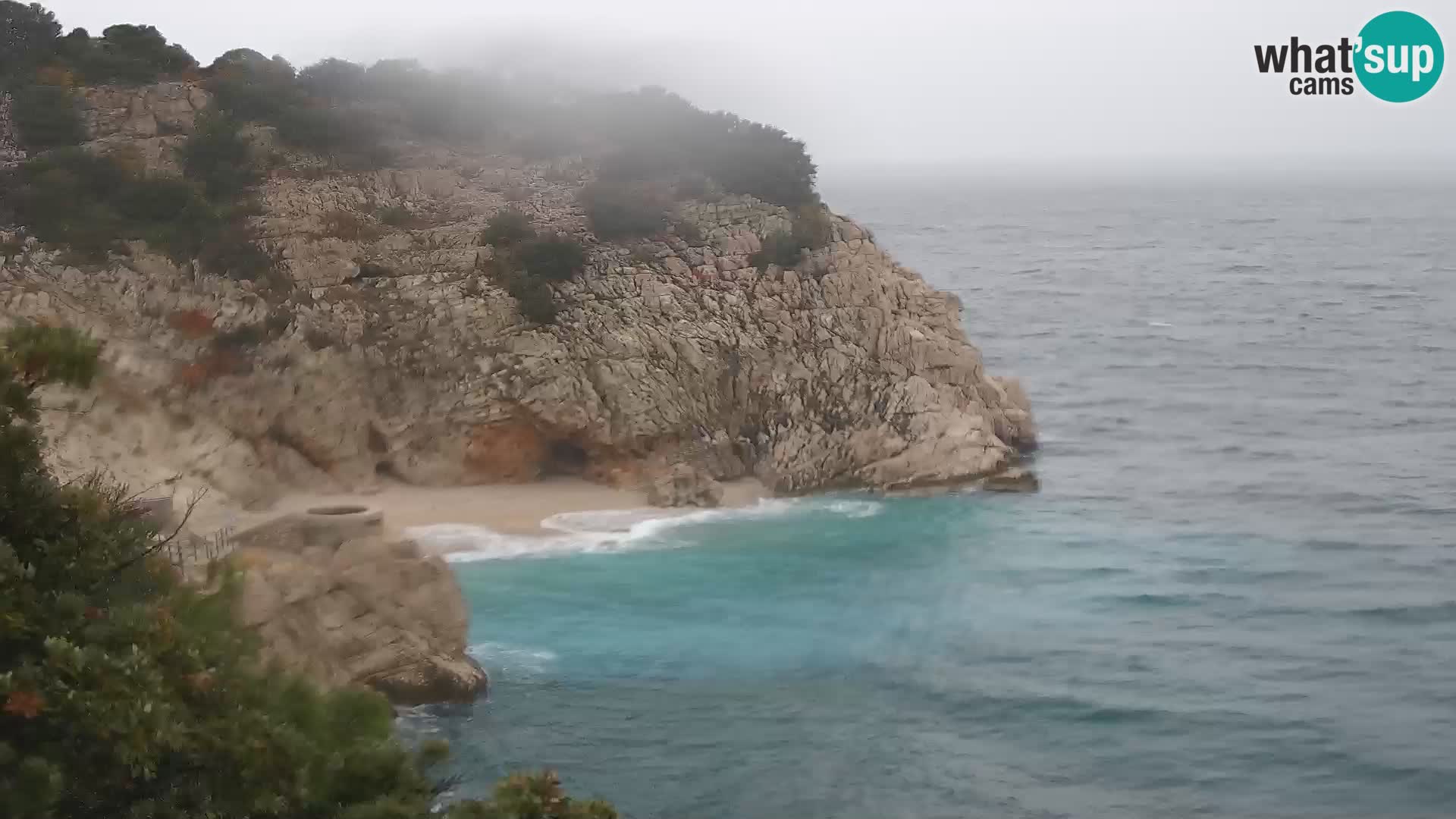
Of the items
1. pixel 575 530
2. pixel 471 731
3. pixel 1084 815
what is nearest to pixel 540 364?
pixel 575 530

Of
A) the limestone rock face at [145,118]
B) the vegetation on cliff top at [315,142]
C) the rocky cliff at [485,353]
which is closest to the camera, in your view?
the rocky cliff at [485,353]

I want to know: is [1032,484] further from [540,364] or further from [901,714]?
[901,714]

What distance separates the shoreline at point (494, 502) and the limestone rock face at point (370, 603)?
766 cm

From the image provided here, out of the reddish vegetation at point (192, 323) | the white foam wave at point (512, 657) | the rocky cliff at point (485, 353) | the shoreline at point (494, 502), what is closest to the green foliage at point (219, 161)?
the rocky cliff at point (485, 353)

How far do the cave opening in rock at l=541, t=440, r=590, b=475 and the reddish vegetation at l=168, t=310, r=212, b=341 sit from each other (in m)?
7.74

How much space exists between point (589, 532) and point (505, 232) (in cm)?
916

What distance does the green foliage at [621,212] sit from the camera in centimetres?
3412

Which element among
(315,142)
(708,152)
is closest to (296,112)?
(315,142)

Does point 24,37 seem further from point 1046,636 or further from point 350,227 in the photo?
point 1046,636

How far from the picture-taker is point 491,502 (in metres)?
29.2

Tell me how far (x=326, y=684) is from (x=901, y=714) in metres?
7.73

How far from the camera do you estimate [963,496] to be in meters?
31.3

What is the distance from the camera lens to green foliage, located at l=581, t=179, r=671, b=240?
34125 mm

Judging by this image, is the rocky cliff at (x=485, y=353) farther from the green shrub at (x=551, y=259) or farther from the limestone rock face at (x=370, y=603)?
the limestone rock face at (x=370, y=603)
